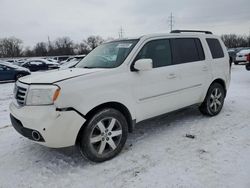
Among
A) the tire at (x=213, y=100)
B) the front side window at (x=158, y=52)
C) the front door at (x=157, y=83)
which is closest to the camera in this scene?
the front door at (x=157, y=83)

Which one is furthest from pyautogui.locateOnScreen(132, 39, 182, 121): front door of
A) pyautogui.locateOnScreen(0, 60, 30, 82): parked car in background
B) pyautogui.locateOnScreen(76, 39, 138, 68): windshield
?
pyautogui.locateOnScreen(0, 60, 30, 82): parked car in background

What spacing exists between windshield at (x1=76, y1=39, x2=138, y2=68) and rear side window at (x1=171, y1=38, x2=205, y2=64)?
0.87m

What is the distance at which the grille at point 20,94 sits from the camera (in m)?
3.10

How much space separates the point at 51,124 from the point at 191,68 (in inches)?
110

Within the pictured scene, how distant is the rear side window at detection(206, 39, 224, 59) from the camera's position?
493 centimetres

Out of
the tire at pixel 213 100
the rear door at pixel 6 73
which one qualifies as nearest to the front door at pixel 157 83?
the tire at pixel 213 100

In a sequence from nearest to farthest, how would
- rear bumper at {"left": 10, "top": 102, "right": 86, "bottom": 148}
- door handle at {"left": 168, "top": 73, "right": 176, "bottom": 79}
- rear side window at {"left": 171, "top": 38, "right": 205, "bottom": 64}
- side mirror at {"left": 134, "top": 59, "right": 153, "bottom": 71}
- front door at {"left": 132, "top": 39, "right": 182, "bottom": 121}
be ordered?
rear bumper at {"left": 10, "top": 102, "right": 86, "bottom": 148}, side mirror at {"left": 134, "top": 59, "right": 153, "bottom": 71}, front door at {"left": 132, "top": 39, "right": 182, "bottom": 121}, door handle at {"left": 168, "top": 73, "right": 176, "bottom": 79}, rear side window at {"left": 171, "top": 38, "right": 205, "bottom": 64}

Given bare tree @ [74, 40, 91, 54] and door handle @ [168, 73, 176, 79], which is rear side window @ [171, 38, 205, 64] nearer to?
door handle @ [168, 73, 176, 79]

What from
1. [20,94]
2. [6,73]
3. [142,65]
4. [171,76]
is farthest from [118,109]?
[6,73]

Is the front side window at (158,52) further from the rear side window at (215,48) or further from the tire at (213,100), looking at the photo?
the tire at (213,100)

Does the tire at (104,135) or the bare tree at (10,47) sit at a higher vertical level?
the bare tree at (10,47)

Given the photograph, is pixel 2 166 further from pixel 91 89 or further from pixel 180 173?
pixel 180 173

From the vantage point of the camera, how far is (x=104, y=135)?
3.25 meters

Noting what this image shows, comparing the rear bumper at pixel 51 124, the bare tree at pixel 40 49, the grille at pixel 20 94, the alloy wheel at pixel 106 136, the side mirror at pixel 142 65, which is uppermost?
the bare tree at pixel 40 49
